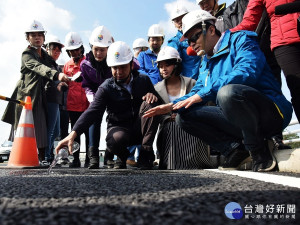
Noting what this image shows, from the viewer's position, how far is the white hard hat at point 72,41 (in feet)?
15.7

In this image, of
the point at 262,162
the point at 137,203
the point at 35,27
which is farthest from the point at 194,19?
the point at 35,27

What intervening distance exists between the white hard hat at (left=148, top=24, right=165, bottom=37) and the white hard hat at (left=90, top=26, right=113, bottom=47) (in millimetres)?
1085

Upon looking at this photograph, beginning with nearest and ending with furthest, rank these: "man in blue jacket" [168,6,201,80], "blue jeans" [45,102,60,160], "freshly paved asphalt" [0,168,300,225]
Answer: "freshly paved asphalt" [0,168,300,225]
"man in blue jacket" [168,6,201,80]
"blue jeans" [45,102,60,160]

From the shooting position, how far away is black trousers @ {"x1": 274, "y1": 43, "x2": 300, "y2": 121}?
2320 millimetres

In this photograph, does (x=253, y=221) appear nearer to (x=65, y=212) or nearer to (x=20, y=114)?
(x=65, y=212)

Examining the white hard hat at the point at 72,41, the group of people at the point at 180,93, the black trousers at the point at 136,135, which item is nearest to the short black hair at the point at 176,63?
the group of people at the point at 180,93

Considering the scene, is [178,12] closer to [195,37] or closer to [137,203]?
[195,37]

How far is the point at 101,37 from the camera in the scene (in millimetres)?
4070

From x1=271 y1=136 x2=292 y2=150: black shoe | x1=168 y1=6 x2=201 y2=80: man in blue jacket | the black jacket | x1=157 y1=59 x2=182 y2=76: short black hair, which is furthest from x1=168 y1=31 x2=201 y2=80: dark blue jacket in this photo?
x1=271 y1=136 x2=292 y2=150: black shoe

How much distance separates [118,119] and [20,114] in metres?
1.61

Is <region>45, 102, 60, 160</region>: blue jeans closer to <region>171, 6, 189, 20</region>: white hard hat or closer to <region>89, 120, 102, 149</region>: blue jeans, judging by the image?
<region>89, 120, 102, 149</region>: blue jeans

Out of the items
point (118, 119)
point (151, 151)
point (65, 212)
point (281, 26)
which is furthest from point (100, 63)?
point (65, 212)

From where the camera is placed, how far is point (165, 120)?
11.0ft

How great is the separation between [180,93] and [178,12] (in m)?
1.69
